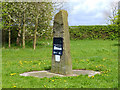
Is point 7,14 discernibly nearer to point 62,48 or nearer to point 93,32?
point 62,48

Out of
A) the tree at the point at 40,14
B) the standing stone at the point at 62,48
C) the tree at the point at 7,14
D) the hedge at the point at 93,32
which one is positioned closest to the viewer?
the standing stone at the point at 62,48

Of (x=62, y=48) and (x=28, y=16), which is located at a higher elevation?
(x=28, y=16)

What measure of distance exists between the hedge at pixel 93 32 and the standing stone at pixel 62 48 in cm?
2516

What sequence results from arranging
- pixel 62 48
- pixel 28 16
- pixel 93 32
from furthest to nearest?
pixel 93 32
pixel 28 16
pixel 62 48

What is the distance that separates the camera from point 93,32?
117 ft

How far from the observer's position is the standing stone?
1009cm

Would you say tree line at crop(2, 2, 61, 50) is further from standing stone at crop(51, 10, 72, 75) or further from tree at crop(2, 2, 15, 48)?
standing stone at crop(51, 10, 72, 75)

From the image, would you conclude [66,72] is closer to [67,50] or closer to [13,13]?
[67,50]

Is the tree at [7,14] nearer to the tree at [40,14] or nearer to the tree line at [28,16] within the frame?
the tree line at [28,16]

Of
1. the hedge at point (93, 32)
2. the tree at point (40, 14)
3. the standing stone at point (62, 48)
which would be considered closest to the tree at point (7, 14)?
the tree at point (40, 14)

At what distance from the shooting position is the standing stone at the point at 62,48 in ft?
33.1

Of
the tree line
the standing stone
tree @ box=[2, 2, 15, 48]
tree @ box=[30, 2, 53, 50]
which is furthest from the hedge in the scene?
the standing stone

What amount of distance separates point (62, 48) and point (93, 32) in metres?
26.2

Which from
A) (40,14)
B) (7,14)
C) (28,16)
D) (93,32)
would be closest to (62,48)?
(28,16)
